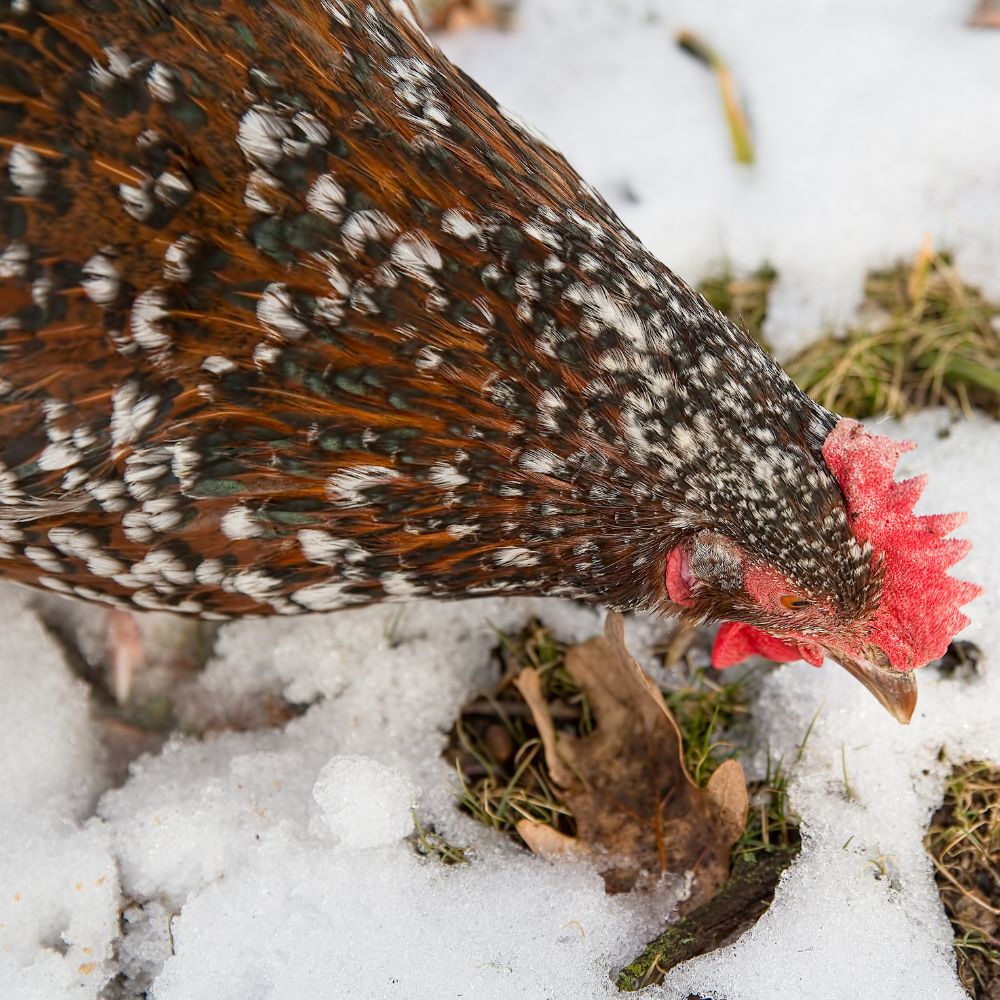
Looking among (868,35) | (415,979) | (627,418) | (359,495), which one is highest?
(868,35)

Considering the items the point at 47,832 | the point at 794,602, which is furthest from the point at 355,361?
the point at 47,832

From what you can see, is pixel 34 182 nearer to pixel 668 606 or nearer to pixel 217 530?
pixel 217 530

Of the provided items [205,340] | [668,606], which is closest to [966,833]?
[668,606]

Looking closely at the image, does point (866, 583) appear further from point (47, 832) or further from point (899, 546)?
point (47, 832)

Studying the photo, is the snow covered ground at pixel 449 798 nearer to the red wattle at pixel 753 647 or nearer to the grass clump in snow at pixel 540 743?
the grass clump in snow at pixel 540 743

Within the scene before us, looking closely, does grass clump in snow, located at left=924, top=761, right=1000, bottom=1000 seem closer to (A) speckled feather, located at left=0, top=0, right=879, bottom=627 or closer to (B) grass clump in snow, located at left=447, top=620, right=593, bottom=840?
(A) speckled feather, located at left=0, top=0, right=879, bottom=627

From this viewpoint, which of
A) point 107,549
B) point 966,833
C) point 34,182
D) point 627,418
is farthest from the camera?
point 966,833
